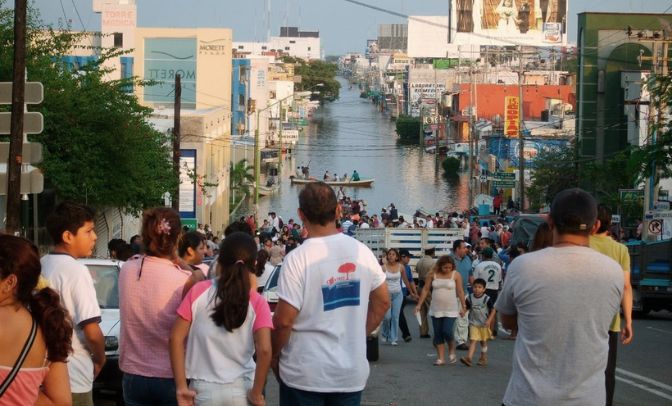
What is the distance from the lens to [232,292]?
6379mm

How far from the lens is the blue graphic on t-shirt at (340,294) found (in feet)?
20.4

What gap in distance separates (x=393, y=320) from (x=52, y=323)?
12954 mm

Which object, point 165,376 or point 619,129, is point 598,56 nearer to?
point 619,129

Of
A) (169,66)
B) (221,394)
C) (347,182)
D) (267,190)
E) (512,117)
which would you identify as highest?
(169,66)

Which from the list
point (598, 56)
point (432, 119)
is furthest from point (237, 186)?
point (432, 119)

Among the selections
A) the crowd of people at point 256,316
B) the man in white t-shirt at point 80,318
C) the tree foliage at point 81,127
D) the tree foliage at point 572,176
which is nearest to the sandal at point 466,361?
the crowd of people at point 256,316

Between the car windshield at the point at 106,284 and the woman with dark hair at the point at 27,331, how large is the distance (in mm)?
7272

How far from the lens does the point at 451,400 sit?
39.9 ft

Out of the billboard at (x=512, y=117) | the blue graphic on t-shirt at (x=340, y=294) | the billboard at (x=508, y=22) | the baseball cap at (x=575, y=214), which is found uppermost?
the billboard at (x=508, y=22)

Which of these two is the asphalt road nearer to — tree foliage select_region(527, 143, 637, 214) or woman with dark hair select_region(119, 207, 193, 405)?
woman with dark hair select_region(119, 207, 193, 405)

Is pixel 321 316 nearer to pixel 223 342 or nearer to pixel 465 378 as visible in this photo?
pixel 223 342

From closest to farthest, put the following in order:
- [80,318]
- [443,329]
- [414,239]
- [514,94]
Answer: [80,318] → [443,329] → [414,239] → [514,94]

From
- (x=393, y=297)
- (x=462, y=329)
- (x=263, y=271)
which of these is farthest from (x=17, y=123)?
(x=462, y=329)

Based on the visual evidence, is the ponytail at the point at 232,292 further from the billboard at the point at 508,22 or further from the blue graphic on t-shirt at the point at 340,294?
the billboard at the point at 508,22
